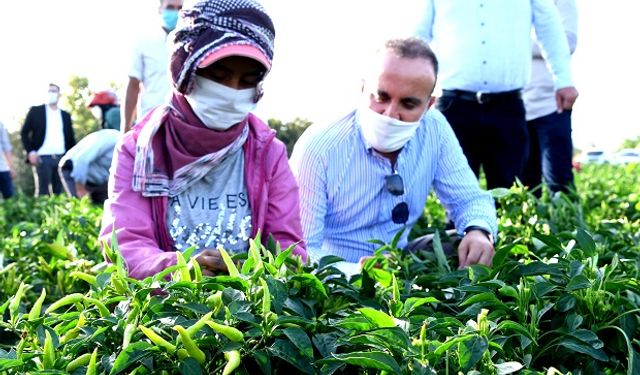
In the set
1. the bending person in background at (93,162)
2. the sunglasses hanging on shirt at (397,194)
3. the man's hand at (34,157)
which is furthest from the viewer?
the man's hand at (34,157)

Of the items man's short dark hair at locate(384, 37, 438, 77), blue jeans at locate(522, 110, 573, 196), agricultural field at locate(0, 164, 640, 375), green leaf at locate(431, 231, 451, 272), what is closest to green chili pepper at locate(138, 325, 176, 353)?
agricultural field at locate(0, 164, 640, 375)

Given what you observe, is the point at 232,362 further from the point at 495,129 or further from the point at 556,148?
the point at 556,148

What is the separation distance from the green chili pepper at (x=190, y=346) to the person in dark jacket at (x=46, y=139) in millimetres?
9281

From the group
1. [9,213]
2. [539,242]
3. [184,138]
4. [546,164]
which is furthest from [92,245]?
[9,213]

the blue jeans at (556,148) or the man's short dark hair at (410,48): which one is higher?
the man's short dark hair at (410,48)

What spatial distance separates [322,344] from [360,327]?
80 millimetres

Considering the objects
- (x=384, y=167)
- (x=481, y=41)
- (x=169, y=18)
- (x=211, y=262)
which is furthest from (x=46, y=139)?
(x=211, y=262)

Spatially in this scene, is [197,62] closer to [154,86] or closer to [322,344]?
[322,344]

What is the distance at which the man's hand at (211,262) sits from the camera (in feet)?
7.29

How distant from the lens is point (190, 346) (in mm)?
1389

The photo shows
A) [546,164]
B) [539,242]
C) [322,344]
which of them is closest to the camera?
[322,344]

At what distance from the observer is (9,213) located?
6.94m

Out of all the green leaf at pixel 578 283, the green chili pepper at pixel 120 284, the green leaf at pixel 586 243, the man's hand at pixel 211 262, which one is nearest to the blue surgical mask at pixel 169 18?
the man's hand at pixel 211 262

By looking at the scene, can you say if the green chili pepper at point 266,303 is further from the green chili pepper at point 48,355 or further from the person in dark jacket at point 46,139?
the person in dark jacket at point 46,139
